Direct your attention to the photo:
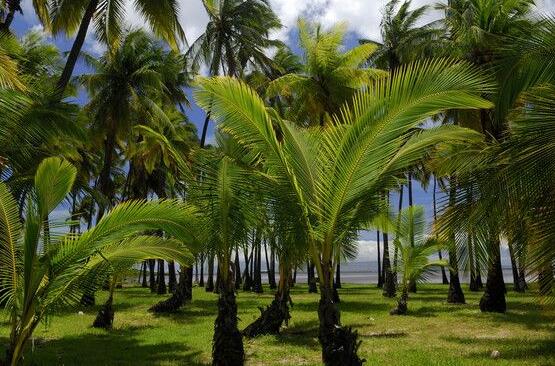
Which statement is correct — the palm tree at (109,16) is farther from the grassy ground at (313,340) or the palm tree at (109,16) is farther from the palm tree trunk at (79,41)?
the grassy ground at (313,340)

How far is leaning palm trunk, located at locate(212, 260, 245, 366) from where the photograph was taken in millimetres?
9250

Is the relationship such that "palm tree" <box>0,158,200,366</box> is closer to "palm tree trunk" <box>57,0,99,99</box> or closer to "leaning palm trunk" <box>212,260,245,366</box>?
"leaning palm trunk" <box>212,260,245,366</box>

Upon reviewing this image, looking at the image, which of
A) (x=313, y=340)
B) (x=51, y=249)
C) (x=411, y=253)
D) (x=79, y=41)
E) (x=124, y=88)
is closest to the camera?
(x=51, y=249)

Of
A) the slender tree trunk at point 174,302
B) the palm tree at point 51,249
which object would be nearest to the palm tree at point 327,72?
the slender tree trunk at point 174,302

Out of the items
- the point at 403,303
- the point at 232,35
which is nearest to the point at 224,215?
the point at 403,303

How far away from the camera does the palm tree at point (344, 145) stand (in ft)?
21.7

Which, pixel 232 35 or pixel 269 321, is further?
pixel 232 35

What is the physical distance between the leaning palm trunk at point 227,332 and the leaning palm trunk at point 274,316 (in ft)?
10.2

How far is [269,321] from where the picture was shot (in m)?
13.3

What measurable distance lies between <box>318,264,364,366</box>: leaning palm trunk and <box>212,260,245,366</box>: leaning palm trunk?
2.23 meters

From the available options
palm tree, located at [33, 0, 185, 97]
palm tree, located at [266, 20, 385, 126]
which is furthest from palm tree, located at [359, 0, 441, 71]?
palm tree, located at [33, 0, 185, 97]

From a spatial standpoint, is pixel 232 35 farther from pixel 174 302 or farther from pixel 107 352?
pixel 107 352

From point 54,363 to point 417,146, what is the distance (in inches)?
313

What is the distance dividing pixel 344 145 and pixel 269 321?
7.51 m
